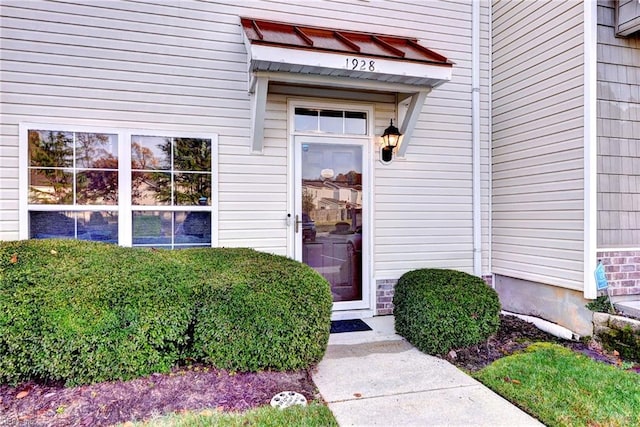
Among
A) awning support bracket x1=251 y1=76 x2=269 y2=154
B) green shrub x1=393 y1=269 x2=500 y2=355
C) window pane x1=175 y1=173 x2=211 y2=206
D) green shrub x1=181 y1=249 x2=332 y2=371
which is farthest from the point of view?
window pane x1=175 y1=173 x2=211 y2=206

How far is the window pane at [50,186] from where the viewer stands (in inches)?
145

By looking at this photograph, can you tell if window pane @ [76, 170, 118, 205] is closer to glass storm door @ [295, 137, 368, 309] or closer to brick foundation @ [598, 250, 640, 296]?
glass storm door @ [295, 137, 368, 309]

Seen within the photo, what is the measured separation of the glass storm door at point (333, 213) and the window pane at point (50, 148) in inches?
Answer: 95.9

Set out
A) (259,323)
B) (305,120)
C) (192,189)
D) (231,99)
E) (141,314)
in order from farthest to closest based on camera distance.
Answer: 1. (305,120)
2. (231,99)
3. (192,189)
4. (259,323)
5. (141,314)

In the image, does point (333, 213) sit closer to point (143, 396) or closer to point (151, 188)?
point (151, 188)

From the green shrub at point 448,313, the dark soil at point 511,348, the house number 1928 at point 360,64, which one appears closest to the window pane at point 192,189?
the house number 1928 at point 360,64

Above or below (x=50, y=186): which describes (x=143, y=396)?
below

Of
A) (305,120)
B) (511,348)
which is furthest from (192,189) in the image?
(511,348)

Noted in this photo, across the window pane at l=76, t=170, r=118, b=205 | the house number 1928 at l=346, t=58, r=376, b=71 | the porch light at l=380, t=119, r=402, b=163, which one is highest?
the house number 1928 at l=346, t=58, r=376, b=71

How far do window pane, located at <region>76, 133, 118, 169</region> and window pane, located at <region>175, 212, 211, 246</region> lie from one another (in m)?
0.89

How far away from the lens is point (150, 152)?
4031mm

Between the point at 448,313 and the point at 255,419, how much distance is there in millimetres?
2038

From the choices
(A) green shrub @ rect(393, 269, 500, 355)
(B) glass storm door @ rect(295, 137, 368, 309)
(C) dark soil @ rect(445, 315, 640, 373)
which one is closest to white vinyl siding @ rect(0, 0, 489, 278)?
(B) glass storm door @ rect(295, 137, 368, 309)

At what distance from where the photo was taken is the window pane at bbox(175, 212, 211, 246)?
13.5 feet
